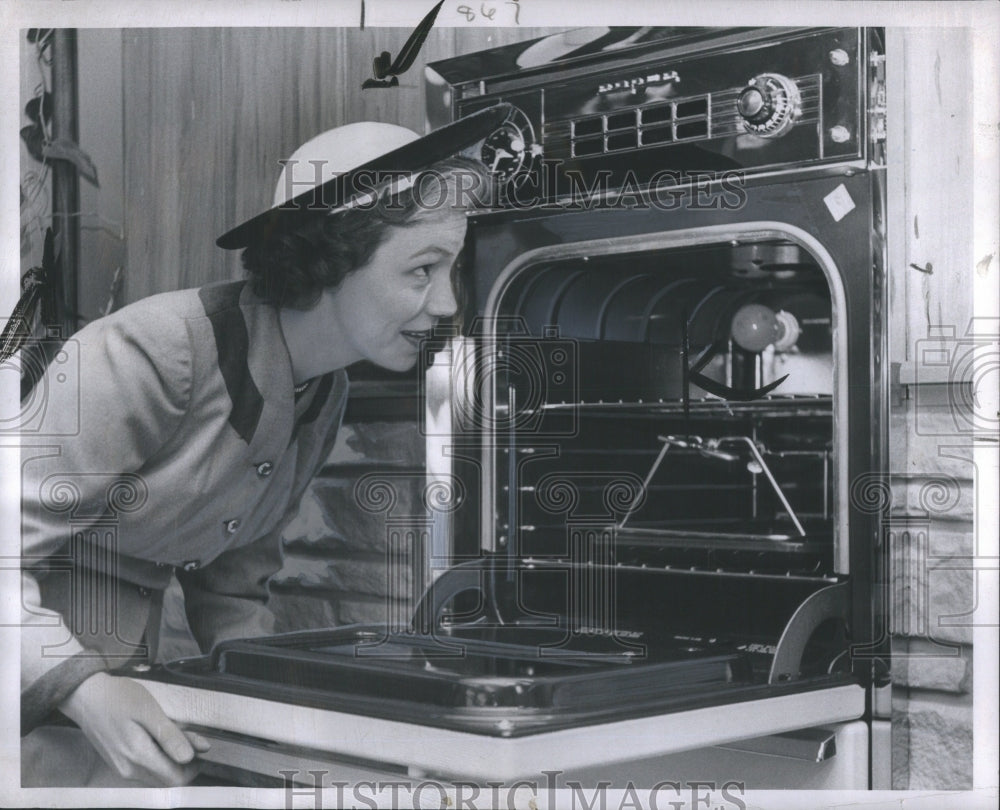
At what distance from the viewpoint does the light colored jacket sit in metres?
2.06

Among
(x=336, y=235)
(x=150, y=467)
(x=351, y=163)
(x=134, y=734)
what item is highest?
(x=351, y=163)

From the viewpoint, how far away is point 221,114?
2113 mm

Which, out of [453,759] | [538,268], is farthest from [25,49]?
[453,759]

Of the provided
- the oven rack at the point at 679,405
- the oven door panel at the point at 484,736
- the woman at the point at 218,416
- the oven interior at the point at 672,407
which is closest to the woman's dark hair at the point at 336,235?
the woman at the point at 218,416

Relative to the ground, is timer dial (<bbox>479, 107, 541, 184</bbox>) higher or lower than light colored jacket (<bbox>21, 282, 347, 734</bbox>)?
higher

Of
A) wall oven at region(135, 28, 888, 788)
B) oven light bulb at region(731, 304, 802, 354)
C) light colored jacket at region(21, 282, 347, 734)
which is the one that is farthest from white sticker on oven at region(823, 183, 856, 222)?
light colored jacket at region(21, 282, 347, 734)

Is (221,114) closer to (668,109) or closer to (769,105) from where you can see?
(668,109)

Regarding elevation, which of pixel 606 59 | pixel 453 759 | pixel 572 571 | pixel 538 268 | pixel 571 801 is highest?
pixel 606 59

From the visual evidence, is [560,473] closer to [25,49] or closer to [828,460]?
[828,460]

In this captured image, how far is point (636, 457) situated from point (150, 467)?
0.77 m

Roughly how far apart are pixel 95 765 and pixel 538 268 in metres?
1.04

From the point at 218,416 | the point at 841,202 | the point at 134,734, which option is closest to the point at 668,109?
the point at 841,202

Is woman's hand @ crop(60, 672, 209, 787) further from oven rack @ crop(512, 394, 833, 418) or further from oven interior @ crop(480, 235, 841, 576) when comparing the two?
oven rack @ crop(512, 394, 833, 418)

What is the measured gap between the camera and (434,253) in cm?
210
